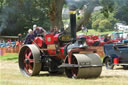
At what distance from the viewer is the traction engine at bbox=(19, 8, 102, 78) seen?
8.70 metres

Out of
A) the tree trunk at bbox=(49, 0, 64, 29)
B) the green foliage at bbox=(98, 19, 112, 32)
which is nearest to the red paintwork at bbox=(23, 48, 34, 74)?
the tree trunk at bbox=(49, 0, 64, 29)

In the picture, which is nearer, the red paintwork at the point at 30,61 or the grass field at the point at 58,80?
the grass field at the point at 58,80

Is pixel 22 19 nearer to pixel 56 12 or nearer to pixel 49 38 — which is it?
pixel 56 12

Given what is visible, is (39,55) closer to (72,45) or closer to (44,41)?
(44,41)

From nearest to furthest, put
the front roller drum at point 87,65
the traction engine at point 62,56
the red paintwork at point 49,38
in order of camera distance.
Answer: the front roller drum at point 87,65, the traction engine at point 62,56, the red paintwork at point 49,38

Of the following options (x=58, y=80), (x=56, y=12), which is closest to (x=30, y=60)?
(x=58, y=80)

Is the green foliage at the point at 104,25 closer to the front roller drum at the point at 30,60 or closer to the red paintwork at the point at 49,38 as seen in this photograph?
the front roller drum at the point at 30,60

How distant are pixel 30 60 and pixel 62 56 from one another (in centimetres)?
114

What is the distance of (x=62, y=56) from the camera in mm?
9766

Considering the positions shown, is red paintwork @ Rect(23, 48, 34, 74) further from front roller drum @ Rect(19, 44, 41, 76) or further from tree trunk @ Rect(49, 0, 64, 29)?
tree trunk @ Rect(49, 0, 64, 29)

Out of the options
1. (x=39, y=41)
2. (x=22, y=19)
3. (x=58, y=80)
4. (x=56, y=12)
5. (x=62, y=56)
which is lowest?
(x=58, y=80)

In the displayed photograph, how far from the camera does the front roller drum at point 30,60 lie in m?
9.92

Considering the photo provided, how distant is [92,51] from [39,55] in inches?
68.4

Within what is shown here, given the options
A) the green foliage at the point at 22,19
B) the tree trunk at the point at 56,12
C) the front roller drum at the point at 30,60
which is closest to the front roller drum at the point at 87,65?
the front roller drum at the point at 30,60
